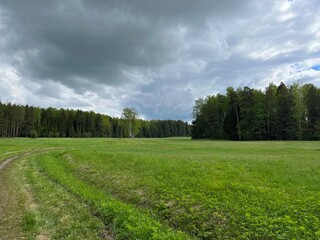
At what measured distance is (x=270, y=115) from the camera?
3359 inches

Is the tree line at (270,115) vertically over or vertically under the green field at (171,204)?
over

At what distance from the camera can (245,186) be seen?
1341 cm

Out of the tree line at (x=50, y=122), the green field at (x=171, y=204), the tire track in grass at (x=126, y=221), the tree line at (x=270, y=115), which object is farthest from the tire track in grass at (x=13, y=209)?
the tree line at (x=50, y=122)

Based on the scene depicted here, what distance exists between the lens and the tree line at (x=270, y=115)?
260ft

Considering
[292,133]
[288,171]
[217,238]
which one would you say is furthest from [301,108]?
[217,238]

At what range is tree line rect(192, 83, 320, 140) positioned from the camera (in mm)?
79188

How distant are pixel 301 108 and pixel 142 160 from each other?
235 ft

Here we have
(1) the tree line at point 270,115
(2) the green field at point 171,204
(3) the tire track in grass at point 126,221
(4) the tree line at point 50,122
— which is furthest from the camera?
(4) the tree line at point 50,122

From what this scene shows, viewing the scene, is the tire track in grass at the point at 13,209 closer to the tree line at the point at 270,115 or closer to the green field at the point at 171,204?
the green field at the point at 171,204

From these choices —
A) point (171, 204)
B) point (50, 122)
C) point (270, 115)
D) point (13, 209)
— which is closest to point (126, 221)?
point (171, 204)

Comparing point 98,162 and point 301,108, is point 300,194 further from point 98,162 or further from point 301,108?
point 301,108

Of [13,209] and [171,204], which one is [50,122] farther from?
[171,204]

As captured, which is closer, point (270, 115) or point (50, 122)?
point (270, 115)

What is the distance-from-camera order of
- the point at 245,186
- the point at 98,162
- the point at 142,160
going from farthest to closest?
1. the point at 98,162
2. the point at 142,160
3. the point at 245,186
